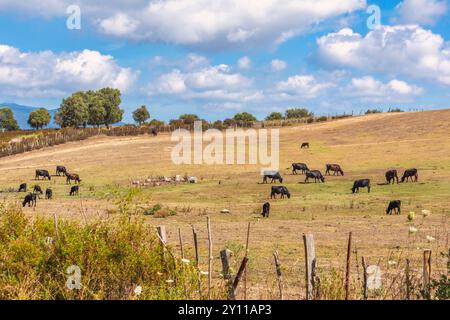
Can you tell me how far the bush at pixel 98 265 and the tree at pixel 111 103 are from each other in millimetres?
122218

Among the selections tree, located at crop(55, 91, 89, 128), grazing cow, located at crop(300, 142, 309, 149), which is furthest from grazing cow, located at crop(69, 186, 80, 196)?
tree, located at crop(55, 91, 89, 128)

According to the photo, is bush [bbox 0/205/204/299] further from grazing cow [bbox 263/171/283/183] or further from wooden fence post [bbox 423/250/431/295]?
grazing cow [bbox 263/171/283/183]

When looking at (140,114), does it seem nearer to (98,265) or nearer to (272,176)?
(272,176)

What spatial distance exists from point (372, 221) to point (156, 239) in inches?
628

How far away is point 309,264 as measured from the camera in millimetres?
9469

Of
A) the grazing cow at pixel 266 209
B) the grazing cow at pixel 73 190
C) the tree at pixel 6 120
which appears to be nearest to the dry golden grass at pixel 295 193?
the grazing cow at pixel 266 209

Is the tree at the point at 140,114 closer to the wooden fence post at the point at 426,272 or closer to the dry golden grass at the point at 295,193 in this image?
the dry golden grass at the point at 295,193

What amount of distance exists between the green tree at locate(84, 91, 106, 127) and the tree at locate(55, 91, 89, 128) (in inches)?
62.1

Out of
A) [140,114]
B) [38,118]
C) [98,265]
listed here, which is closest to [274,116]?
[140,114]

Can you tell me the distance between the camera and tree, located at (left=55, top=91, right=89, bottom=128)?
122188 mm

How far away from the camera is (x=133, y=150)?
71.8 metres

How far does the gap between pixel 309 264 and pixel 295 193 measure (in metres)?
28.4

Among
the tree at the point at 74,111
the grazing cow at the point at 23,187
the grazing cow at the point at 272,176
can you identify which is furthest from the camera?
the tree at the point at 74,111

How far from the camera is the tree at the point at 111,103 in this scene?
131375 mm
